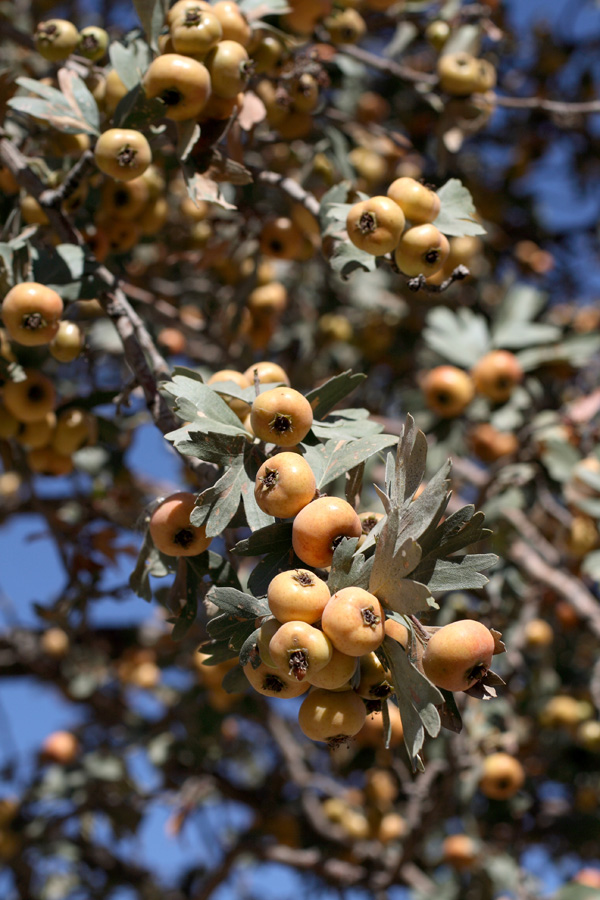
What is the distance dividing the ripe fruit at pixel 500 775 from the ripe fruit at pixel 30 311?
2.55 m

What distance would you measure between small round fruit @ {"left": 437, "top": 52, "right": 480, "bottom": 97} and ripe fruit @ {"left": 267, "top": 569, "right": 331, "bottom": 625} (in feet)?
6.96

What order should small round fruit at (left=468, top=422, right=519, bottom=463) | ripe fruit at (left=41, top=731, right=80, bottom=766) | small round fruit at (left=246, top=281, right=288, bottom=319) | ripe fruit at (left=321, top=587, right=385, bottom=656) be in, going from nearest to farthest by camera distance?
ripe fruit at (left=321, top=587, right=385, bottom=656)
small round fruit at (left=246, top=281, right=288, bottom=319)
small round fruit at (left=468, top=422, right=519, bottom=463)
ripe fruit at (left=41, top=731, right=80, bottom=766)

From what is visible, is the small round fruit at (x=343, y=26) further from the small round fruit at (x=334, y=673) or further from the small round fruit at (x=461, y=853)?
the small round fruit at (x=461, y=853)

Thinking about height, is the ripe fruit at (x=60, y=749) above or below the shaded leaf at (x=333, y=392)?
below

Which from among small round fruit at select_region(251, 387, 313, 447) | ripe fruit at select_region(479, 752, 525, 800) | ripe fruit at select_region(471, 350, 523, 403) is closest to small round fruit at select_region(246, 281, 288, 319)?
ripe fruit at select_region(471, 350, 523, 403)

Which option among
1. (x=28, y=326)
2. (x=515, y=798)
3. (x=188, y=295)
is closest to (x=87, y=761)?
Result: (x=515, y=798)

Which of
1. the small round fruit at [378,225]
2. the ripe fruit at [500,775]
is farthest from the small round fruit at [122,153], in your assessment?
the ripe fruit at [500,775]

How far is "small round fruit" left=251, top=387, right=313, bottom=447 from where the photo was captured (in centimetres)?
147

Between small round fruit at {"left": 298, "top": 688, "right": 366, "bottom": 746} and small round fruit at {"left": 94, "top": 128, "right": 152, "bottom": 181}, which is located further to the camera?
small round fruit at {"left": 94, "top": 128, "right": 152, "bottom": 181}

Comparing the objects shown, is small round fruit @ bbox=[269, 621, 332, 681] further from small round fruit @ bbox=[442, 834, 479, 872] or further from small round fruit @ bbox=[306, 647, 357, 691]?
small round fruit @ bbox=[442, 834, 479, 872]

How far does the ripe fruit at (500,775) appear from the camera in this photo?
3127 mm

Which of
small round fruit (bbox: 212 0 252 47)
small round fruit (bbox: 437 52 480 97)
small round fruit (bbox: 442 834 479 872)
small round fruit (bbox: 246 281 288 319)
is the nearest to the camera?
small round fruit (bbox: 212 0 252 47)

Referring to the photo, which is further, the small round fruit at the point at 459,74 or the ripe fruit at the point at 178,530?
the small round fruit at the point at 459,74

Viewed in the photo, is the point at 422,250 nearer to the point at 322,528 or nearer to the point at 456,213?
the point at 456,213
